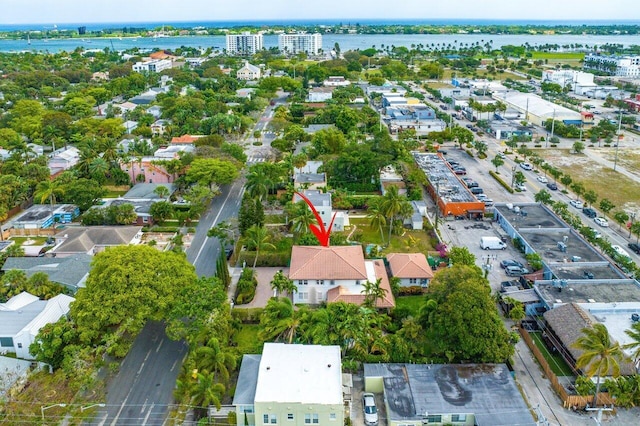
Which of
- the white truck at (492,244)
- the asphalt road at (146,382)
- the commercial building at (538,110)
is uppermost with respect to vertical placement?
the commercial building at (538,110)

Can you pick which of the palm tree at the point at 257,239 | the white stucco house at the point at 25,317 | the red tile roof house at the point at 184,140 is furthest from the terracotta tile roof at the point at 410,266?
the red tile roof house at the point at 184,140

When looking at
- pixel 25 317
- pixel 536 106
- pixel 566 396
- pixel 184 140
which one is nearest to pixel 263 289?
pixel 25 317

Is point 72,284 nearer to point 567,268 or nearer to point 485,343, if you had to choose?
point 485,343

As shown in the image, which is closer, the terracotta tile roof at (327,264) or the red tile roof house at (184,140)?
the terracotta tile roof at (327,264)

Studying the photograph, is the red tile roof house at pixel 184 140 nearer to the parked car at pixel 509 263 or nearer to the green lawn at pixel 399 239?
the green lawn at pixel 399 239

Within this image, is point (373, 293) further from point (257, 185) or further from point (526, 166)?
point (526, 166)

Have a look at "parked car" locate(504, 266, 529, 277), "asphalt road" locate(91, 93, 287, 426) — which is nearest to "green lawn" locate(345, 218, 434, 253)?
"parked car" locate(504, 266, 529, 277)

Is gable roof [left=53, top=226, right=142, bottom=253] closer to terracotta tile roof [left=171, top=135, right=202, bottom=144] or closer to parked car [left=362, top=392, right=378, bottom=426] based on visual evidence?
parked car [left=362, top=392, right=378, bottom=426]
